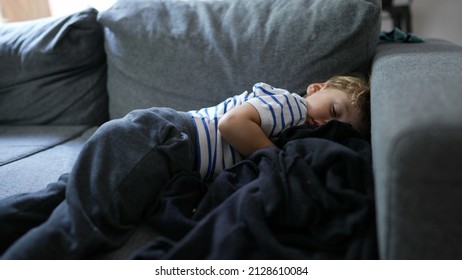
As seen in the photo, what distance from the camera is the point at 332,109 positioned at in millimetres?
1087

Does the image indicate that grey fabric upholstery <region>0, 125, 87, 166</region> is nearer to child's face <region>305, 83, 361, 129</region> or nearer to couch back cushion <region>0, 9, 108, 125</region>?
couch back cushion <region>0, 9, 108, 125</region>

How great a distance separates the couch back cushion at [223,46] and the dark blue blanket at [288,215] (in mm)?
472

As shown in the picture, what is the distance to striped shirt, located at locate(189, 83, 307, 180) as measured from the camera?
3.33 feet

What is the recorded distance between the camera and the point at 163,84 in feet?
4.56

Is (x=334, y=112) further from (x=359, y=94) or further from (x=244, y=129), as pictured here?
(x=244, y=129)

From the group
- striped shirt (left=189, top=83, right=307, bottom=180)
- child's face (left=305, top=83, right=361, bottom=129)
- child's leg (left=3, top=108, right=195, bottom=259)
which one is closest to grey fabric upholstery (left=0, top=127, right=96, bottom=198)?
child's leg (left=3, top=108, right=195, bottom=259)

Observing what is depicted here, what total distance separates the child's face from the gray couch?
124 mm

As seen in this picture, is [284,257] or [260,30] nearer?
[284,257]

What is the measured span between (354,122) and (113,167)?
671 millimetres

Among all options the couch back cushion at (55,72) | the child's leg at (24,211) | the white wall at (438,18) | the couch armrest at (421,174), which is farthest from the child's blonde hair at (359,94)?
the white wall at (438,18)

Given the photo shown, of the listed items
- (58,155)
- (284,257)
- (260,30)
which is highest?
(260,30)

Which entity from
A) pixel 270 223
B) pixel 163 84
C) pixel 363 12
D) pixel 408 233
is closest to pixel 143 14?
pixel 163 84

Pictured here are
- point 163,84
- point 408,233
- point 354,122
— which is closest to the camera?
point 408,233
